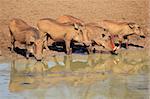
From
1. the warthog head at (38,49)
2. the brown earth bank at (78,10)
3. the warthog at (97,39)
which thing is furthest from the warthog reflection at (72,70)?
the brown earth bank at (78,10)

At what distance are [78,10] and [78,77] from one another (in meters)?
9.21

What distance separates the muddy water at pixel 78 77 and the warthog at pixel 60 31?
479 mm

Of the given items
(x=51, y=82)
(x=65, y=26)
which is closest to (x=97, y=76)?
(x=51, y=82)

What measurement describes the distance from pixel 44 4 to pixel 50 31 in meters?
7.32

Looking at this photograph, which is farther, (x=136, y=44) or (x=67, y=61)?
(x=136, y=44)

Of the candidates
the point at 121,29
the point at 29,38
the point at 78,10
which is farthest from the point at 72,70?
the point at 78,10

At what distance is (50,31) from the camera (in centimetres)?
1383

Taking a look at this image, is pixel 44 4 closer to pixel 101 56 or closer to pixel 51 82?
pixel 101 56

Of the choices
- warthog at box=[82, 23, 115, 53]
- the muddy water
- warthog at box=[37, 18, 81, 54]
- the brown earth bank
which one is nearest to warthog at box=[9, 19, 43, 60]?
the muddy water

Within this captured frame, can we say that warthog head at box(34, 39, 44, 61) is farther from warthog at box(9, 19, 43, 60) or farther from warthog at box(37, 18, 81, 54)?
warthog at box(37, 18, 81, 54)

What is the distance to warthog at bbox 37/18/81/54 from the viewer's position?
44.3 ft

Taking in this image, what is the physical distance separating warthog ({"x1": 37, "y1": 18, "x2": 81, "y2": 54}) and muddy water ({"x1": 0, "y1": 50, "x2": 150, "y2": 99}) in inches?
18.9

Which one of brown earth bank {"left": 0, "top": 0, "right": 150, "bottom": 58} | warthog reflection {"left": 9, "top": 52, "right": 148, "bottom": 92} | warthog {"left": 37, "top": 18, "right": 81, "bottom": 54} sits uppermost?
warthog {"left": 37, "top": 18, "right": 81, "bottom": 54}

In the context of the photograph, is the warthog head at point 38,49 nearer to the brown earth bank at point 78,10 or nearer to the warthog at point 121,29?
the warthog at point 121,29
